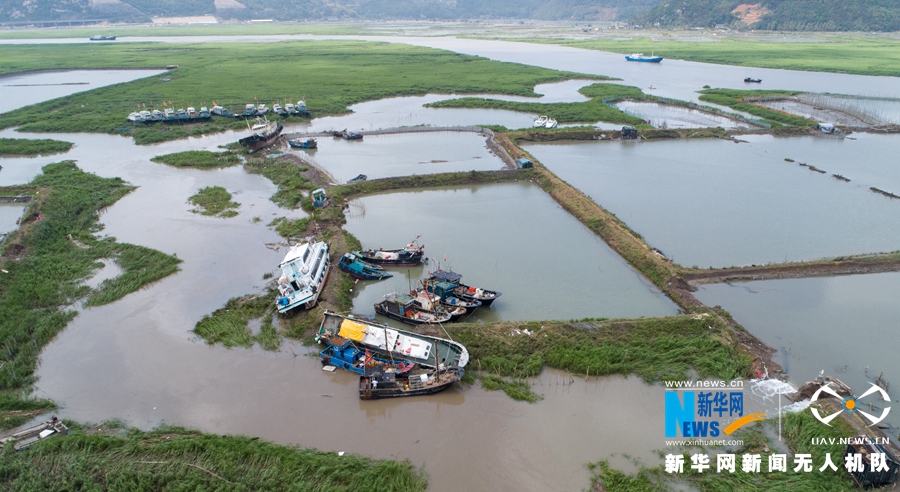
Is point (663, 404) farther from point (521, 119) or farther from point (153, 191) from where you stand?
point (521, 119)

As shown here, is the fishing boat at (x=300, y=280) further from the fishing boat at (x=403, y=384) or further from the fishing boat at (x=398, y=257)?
the fishing boat at (x=403, y=384)

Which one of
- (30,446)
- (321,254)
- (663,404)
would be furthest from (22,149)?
(663,404)

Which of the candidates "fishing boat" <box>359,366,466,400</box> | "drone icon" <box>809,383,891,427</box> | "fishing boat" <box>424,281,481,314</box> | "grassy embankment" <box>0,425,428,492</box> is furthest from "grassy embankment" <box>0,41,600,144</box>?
"drone icon" <box>809,383,891,427</box>

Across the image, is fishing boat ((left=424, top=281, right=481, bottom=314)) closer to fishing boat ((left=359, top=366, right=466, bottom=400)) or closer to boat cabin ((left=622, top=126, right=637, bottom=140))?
fishing boat ((left=359, top=366, right=466, bottom=400))

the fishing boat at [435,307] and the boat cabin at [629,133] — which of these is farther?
the boat cabin at [629,133]

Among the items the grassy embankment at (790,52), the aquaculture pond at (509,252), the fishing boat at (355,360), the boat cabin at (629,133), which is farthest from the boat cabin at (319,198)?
the grassy embankment at (790,52)
